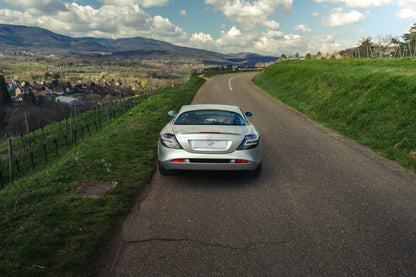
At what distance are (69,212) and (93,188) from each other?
1000 mm

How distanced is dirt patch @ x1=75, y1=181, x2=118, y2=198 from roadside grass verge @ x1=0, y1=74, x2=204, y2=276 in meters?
0.06

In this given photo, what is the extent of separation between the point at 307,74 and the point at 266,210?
1910 cm

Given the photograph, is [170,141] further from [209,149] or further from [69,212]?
[69,212]

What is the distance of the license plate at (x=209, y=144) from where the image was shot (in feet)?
15.8

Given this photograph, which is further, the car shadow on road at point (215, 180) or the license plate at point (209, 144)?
the car shadow on road at point (215, 180)

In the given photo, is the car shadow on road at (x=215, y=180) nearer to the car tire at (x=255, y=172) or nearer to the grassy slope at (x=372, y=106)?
the car tire at (x=255, y=172)

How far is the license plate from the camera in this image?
189 inches

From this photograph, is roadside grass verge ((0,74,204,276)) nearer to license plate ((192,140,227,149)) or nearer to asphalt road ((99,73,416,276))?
asphalt road ((99,73,416,276))

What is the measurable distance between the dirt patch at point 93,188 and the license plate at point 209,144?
67.1 inches

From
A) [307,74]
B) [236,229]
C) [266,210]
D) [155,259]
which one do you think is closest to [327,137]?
[266,210]

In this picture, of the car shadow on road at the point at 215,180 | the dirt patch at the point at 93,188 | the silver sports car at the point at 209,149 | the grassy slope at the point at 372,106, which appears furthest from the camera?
the grassy slope at the point at 372,106

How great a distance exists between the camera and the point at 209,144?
15.8 ft

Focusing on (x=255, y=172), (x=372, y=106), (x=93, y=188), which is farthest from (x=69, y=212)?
(x=372, y=106)

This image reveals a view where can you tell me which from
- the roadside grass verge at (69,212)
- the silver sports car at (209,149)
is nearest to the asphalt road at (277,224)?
the roadside grass verge at (69,212)
